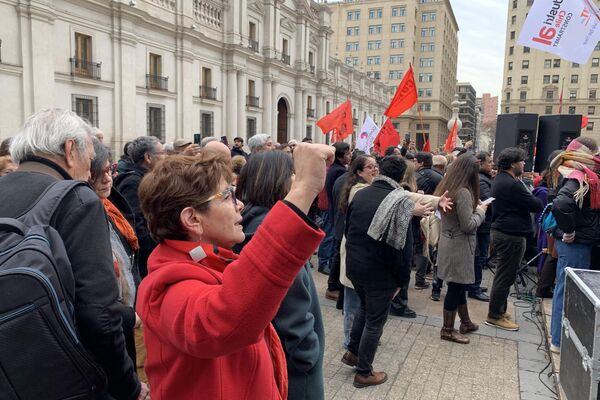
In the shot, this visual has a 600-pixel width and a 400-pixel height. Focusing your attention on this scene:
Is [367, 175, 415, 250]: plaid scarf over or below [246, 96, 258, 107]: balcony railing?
below

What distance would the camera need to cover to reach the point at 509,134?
889 cm

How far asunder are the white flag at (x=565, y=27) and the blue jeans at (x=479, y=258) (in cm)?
275

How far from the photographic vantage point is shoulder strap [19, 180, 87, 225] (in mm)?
1693

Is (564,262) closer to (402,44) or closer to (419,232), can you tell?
(419,232)

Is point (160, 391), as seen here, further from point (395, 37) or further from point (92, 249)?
point (395, 37)

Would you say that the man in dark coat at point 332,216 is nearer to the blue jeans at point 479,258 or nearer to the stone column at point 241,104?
Result: the blue jeans at point 479,258

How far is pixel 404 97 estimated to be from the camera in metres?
11.5

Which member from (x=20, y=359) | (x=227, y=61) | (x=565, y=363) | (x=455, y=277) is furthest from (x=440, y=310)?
(x=227, y=61)

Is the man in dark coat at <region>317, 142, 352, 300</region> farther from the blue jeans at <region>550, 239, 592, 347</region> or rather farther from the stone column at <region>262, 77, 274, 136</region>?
the stone column at <region>262, 77, 274, 136</region>

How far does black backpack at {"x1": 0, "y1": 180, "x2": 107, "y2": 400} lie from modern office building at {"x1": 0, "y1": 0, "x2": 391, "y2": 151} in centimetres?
1619

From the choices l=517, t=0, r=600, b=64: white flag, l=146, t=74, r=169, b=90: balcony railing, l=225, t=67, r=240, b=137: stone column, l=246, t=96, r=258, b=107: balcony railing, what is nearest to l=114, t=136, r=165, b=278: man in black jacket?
l=517, t=0, r=600, b=64: white flag

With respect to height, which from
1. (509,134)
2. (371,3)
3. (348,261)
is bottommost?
(348,261)

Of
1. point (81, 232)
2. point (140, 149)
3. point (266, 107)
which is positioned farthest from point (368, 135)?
point (266, 107)

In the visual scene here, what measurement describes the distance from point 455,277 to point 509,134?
17.8 ft
